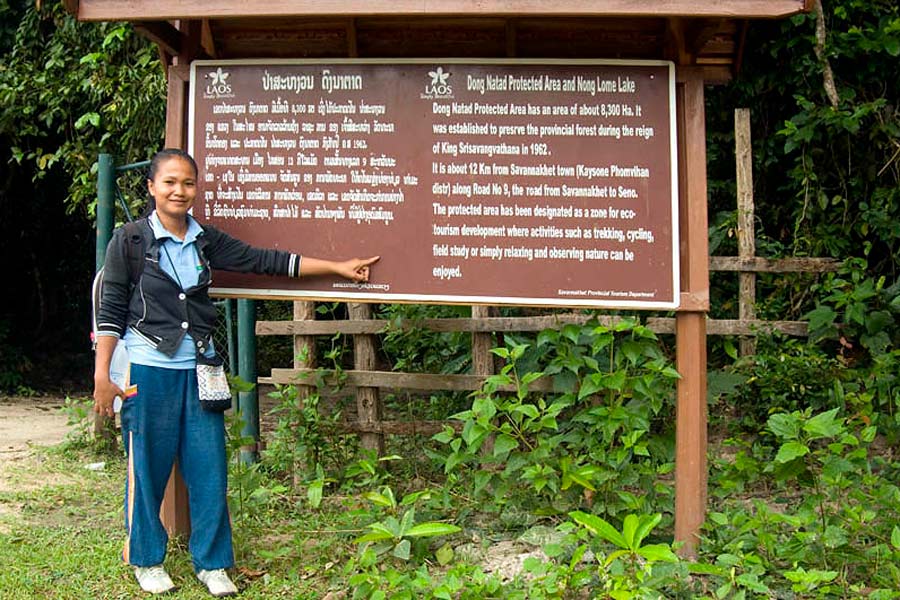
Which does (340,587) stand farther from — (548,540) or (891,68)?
(891,68)

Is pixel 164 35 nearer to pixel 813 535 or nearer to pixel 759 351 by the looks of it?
pixel 813 535

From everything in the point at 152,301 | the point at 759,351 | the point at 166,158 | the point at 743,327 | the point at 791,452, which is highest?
the point at 166,158

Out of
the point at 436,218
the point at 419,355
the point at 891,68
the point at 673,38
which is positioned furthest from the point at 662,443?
the point at 891,68

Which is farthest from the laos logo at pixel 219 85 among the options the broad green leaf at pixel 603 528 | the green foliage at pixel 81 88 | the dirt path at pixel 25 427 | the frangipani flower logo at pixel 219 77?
the green foliage at pixel 81 88

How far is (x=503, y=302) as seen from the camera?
13.3 ft

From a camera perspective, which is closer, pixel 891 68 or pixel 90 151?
pixel 891 68

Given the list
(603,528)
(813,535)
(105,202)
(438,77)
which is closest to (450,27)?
(438,77)

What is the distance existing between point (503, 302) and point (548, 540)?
3.58ft

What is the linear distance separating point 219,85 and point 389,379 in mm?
2032

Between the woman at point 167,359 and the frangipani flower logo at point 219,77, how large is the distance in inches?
19.2

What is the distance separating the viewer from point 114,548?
15.1ft

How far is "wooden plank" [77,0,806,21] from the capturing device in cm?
359

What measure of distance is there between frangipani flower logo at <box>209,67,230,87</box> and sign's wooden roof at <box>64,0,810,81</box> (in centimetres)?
16

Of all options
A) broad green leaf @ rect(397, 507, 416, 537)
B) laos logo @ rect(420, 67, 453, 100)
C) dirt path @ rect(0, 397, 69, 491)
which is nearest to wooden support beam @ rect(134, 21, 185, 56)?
laos logo @ rect(420, 67, 453, 100)
